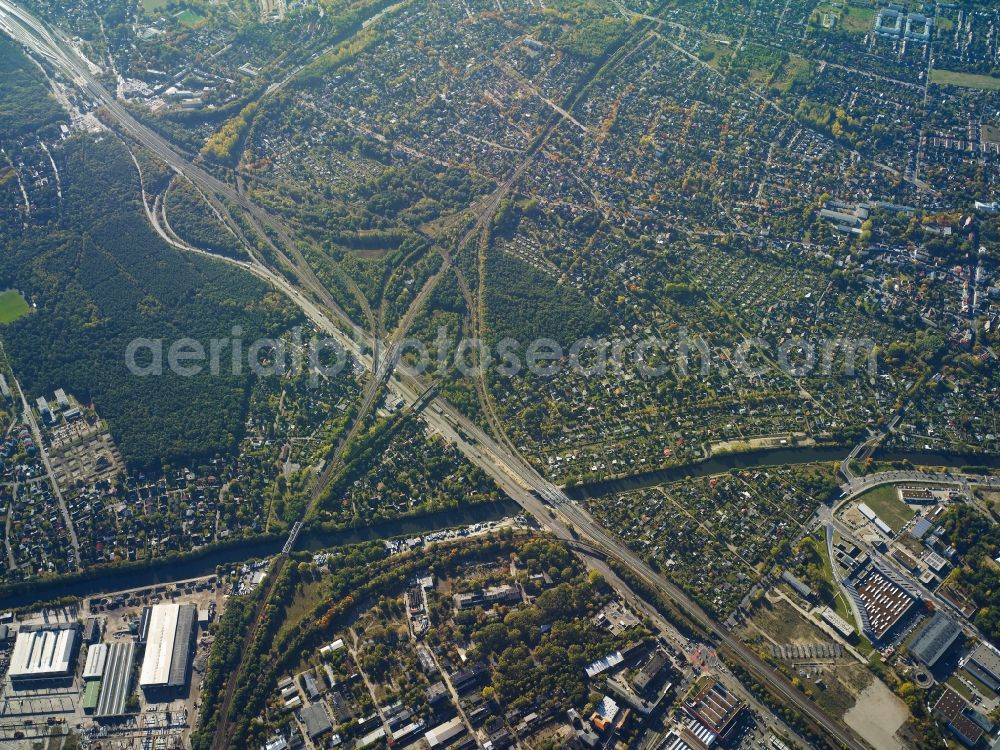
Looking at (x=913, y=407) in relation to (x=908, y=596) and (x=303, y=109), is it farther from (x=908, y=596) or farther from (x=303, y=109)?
(x=303, y=109)

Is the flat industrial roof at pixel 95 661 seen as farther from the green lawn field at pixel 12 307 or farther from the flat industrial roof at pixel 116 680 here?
the green lawn field at pixel 12 307

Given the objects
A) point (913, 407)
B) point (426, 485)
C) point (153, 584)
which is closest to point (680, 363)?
point (913, 407)

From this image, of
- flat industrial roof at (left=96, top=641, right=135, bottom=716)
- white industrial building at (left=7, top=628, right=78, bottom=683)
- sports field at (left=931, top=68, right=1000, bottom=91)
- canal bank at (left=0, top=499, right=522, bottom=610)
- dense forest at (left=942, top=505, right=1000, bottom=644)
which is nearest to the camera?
flat industrial roof at (left=96, top=641, right=135, bottom=716)

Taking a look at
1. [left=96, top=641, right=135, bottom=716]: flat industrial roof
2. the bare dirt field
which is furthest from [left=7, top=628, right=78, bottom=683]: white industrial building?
the bare dirt field

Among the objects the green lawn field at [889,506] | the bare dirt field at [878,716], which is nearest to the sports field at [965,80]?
the green lawn field at [889,506]

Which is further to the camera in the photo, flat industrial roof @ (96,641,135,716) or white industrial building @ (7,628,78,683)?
white industrial building @ (7,628,78,683)

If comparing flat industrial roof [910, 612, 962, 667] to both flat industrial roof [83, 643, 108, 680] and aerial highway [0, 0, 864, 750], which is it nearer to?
aerial highway [0, 0, 864, 750]

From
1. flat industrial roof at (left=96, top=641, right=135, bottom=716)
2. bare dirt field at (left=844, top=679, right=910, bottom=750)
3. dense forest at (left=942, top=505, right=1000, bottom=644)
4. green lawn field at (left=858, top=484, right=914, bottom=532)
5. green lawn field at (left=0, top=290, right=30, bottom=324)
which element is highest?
green lawn field at (left=0, top=290, right=30, bottom=324)
